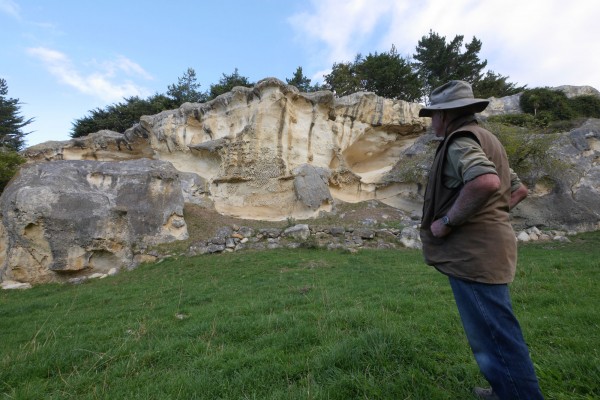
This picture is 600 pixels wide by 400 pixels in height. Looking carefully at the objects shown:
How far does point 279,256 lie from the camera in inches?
484

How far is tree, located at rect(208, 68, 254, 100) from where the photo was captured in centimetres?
3159

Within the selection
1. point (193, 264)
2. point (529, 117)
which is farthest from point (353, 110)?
point (193, 264)

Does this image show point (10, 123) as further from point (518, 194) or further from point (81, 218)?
point (518, 194)

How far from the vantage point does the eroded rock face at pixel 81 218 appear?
39.0 ft

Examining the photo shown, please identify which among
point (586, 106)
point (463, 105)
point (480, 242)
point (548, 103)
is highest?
point (548, 103)

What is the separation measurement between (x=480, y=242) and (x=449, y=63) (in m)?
39.0

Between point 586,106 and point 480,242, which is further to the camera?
point 586,106

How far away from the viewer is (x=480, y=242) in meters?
1.82

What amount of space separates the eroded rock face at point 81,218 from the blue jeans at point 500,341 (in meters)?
14.4

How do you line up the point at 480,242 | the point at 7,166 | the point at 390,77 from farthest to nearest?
the point at 390,77 < the point at 7,166 < the point at 480,242

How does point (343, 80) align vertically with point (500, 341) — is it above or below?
above

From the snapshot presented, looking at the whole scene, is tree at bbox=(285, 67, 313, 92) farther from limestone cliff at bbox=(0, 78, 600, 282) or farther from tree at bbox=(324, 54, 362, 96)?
limestone cliff at bbox=(0, 78, 600, 282)

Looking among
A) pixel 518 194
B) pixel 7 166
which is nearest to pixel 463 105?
pixel 518 194

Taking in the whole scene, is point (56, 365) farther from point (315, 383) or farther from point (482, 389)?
point (482, 389)
